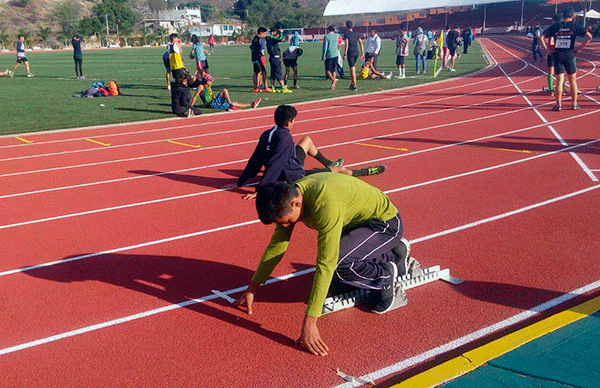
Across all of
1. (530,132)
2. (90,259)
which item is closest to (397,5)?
(530,132)

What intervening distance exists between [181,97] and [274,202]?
11.3 metres

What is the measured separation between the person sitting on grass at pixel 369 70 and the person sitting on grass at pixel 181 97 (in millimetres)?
9307

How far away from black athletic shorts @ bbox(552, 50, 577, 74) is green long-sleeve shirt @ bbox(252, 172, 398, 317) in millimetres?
10169

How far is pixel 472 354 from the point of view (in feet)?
12.0

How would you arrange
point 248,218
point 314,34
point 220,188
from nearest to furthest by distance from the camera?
1. point 248,218
2. point 220,188
3. point 314,34

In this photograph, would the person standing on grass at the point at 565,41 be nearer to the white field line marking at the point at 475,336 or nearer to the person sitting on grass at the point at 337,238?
the white field line marking at the point at 475,336

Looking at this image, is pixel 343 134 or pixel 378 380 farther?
pixel 343 134

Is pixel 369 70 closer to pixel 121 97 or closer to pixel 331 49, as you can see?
pixel 331 49

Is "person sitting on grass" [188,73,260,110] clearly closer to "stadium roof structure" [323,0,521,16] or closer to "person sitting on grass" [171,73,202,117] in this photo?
"person sitting on grass" [171,73,202,117]

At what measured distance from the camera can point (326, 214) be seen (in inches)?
139

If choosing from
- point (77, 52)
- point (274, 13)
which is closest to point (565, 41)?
point (77, 52)

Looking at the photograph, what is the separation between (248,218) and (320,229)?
3.23m

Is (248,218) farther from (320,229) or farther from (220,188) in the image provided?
(320,229)

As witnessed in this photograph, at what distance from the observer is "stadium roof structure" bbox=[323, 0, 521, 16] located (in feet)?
282
